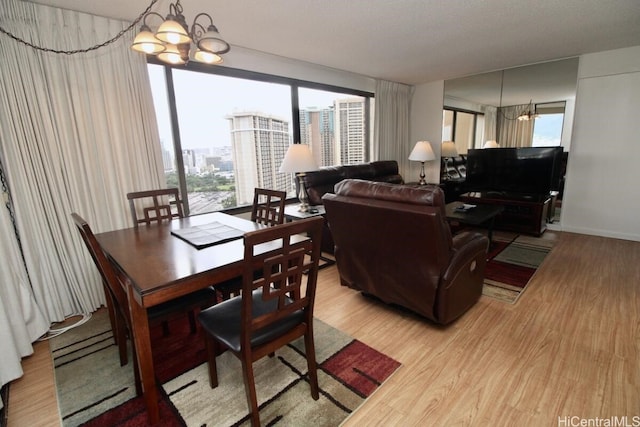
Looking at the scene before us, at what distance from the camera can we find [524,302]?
2531 millimetres

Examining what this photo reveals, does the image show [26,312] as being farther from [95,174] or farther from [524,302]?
[524,302]

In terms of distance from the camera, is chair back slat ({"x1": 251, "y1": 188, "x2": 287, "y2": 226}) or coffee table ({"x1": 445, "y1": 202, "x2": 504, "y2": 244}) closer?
chair back slat ({"x1": 251, "y1": 188, "x2": 287, "y2": 226})

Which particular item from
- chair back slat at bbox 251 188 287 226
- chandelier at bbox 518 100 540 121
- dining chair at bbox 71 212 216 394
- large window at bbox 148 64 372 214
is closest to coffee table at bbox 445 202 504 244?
chandelier at bbox 518 100 540 121

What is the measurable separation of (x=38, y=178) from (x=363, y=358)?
277 cm

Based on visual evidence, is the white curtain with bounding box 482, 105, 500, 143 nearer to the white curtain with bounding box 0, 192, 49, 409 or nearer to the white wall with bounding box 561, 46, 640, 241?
the white wall with bounding box 561, 46, 640, 241

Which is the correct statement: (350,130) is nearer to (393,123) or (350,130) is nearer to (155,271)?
(393,123)

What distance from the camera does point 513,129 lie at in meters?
4.59

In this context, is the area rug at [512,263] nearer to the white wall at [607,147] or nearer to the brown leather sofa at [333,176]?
the white wall at [607,147]

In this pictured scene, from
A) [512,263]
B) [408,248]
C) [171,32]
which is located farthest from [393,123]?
[171,32]

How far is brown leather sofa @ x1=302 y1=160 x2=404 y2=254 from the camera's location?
391 cm

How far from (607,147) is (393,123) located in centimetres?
306

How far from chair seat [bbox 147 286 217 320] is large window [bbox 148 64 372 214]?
1.85 m

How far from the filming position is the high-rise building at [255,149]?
3.79 m

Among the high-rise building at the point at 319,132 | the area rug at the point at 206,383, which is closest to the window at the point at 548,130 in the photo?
the high-rise building at the point at 319,132
